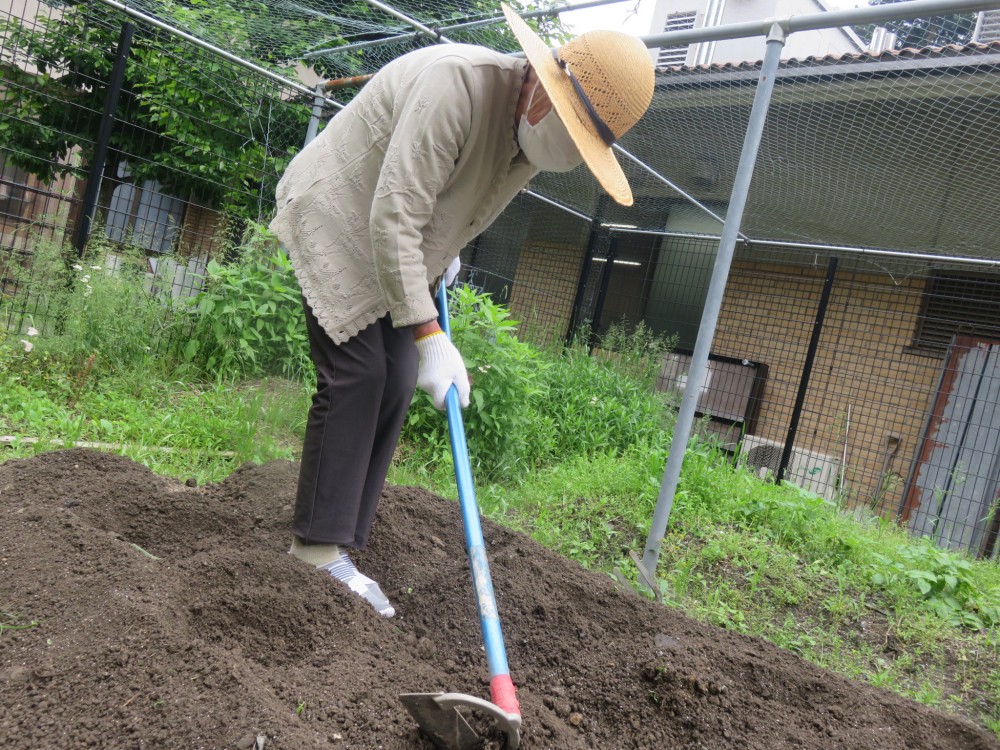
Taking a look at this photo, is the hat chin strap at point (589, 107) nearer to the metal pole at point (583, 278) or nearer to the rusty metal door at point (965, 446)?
the rusty metal door at point (965, 446)

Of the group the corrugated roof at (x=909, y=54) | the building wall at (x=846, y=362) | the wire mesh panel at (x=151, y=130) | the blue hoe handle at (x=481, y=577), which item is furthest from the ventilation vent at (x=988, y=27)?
the wire mesh panel at (x=151, y=130)

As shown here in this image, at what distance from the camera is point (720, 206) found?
6.22 meters

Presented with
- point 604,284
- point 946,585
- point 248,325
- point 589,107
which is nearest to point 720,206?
point 604,284

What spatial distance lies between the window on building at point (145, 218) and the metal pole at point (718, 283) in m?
3.35

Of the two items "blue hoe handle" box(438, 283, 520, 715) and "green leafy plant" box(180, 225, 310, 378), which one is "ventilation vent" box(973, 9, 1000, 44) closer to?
"blue hoe handle" box(438, 283, 520, 715)

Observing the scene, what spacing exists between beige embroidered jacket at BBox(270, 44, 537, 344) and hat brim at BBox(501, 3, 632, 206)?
0.29 feet

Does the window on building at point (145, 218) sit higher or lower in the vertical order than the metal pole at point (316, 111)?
lower

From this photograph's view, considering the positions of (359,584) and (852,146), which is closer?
(359,584)

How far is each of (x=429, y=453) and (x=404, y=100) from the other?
96.1 inches

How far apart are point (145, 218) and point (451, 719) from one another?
595cm

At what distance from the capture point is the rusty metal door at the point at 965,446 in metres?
5.87

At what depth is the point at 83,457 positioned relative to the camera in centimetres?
257

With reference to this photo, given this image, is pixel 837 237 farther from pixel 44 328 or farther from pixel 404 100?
pixel 44 328

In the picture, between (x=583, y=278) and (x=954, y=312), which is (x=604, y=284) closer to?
(x=583, y=278)
